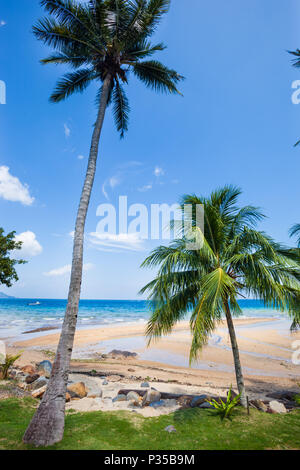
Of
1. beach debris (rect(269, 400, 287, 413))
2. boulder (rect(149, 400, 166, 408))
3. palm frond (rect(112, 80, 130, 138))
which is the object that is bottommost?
boulder (rect(149, 400, 166, 408))

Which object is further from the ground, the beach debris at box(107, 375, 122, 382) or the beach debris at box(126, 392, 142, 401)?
the beach debris at box(126, 392, 142, 401)

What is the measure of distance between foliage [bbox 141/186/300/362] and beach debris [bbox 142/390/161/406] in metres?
2.48

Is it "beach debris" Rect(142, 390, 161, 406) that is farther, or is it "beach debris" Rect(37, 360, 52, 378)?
"beach debris" Rect(37, 360, 52, 378)

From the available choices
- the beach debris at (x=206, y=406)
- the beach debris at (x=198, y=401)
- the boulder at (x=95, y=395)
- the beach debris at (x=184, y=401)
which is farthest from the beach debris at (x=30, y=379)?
the beach debris at (x=206, y=406)

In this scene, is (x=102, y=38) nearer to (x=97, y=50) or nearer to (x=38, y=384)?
(x=97, y=50)

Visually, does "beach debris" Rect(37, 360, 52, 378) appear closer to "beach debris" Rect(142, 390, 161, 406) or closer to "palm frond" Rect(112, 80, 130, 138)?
"beach debris" Rect(142, 390, 161, 406)

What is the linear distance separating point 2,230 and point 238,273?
50.2 feet

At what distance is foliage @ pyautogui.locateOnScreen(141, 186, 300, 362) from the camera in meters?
6.12

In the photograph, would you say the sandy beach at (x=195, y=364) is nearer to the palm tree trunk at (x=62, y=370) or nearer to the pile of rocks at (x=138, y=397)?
the pile of rocks at (x=138, y=397)

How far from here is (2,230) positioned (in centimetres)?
1534

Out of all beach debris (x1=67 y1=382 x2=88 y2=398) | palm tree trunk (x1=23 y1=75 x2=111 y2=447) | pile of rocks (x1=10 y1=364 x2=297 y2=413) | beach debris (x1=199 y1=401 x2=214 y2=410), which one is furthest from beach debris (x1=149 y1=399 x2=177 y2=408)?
palm tree trunk (x1=23 y1=75 x2=111 y2=447)

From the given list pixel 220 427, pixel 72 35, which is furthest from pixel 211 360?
pixel 72 35
